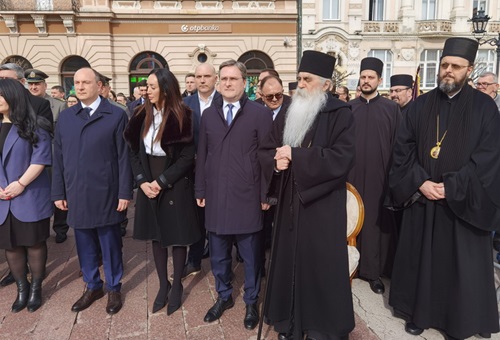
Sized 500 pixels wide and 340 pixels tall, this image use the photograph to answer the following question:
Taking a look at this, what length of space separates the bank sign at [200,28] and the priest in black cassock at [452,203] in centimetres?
1760

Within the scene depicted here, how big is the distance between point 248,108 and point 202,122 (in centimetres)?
41

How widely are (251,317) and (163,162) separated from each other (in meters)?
1.52

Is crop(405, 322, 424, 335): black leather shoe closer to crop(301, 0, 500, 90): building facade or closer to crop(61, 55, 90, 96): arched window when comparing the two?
crop(61, 55, 90, 96): arched window

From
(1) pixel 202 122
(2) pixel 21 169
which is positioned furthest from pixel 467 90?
(2) pixel 21 169

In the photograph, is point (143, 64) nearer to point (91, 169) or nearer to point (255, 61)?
point (255, 61)

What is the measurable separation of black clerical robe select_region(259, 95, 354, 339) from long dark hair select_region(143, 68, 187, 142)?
983 millimetres

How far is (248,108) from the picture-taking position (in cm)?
313

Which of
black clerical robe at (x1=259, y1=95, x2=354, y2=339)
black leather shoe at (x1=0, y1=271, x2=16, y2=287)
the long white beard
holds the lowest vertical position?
black leather shoe at (x1=0, y1=271, x2=16, y2=287)

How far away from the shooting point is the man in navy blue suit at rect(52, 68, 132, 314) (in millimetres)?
3176

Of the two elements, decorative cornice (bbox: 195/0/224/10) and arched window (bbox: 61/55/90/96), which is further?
decorative cornice (bbox: 195/0/224/10)

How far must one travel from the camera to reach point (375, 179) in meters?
3.88

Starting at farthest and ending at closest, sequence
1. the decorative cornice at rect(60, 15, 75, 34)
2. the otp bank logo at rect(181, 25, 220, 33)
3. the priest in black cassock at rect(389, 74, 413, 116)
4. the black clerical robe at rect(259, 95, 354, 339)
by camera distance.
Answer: the otp bank logo at rect(181, 25, 220, 33) < the decorative cornice at rect(60, 15, 75, 34) < the priest in black cassock at rect(389, 74, 413, 116) < the black clerical robe at rect(259, 95, 354, 339)

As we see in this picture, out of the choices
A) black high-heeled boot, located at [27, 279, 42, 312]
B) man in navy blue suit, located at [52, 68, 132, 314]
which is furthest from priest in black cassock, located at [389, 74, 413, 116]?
black high-heeled boot, located at [27, 279, 42, 312]

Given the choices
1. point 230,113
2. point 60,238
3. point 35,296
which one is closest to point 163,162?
point 230,113
